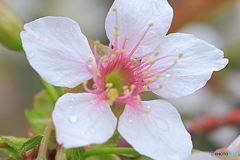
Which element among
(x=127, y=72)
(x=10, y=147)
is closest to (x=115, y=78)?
(x=127, y=72)

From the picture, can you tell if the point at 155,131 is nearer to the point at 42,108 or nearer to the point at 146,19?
the point at 146,19

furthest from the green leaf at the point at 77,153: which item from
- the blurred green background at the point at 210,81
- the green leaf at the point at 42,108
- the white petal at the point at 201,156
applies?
the blurred green background at the point at 210,81

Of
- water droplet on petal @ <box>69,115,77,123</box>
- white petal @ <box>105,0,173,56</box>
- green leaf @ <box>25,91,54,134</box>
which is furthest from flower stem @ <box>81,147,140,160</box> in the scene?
green leaf @ <box>25,91,54,134</box>

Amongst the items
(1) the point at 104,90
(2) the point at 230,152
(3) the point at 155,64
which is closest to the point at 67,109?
(1) the point at 104,90

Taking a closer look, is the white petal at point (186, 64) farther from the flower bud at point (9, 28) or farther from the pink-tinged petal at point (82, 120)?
the flower bud at point (9, 28)

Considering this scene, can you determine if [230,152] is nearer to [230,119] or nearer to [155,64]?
[155,64]

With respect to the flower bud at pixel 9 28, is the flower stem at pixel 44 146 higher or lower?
lower

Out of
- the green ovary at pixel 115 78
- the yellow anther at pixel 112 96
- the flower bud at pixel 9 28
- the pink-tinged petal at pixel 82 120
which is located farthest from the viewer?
the flower bud at pixel 9 28
